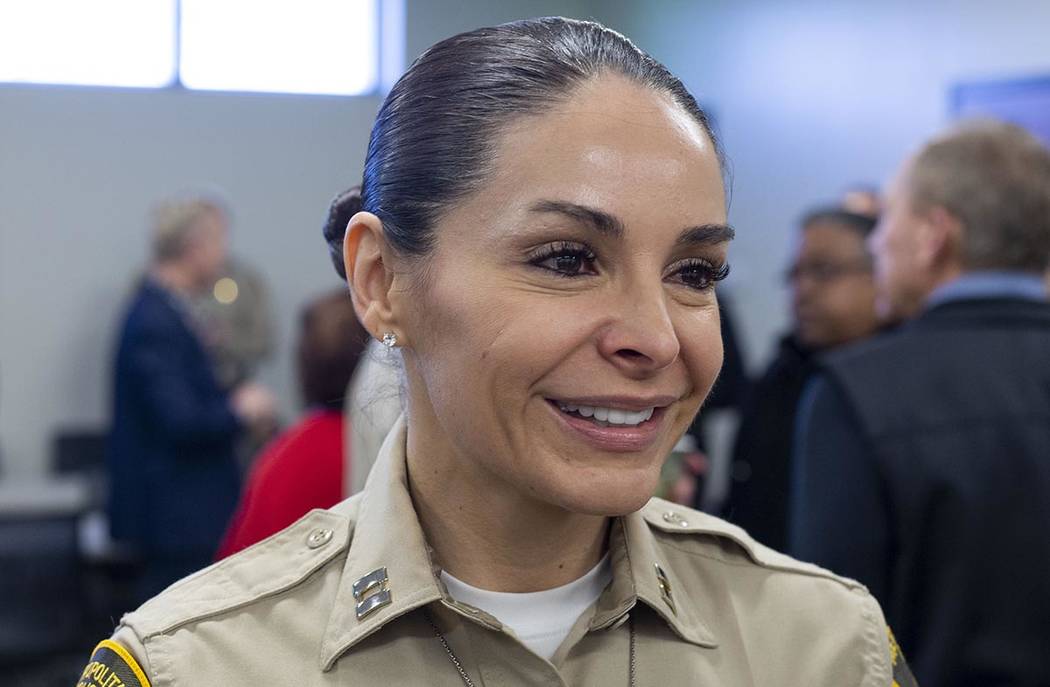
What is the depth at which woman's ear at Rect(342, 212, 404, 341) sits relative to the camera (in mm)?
1249

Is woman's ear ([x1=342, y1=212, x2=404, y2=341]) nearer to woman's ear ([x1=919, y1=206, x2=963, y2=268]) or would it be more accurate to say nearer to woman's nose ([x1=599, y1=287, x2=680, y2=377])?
woman's nose ([x1=599, y1=287, x2=680, y2=377])

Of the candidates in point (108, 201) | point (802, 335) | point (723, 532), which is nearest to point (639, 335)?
point (723, 532)

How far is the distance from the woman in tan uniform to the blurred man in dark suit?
290 cm

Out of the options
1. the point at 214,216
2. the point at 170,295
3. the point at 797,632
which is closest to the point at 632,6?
the point at 214,216

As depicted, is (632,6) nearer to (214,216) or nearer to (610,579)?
(214,216)

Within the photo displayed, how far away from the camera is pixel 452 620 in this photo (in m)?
1.22

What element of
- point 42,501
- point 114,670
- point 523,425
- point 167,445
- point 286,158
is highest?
point 523,425

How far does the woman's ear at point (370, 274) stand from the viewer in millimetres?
1249

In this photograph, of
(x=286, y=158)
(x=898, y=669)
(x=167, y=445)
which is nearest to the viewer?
(x=898, y=669)

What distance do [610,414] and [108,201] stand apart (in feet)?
20.4

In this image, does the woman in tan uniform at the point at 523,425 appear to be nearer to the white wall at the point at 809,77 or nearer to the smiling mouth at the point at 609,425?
the smiling mouth at the point at 609,425

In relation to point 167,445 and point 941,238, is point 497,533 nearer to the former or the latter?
point 941,238

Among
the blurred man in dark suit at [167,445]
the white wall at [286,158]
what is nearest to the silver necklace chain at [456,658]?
the blurred man in dark suit at [167,445]

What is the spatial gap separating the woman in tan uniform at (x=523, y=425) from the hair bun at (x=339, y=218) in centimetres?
11
